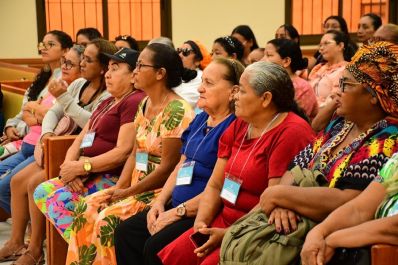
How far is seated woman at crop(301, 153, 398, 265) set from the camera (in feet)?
7.05

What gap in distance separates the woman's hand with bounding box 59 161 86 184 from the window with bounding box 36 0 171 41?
631 centimetres

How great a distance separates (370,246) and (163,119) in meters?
1.63

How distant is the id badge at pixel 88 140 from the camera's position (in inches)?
159

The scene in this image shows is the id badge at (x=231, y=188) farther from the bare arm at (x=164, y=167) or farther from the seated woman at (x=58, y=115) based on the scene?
the seated woman at (x=58, y=115)

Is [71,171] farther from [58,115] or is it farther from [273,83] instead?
[273,83]

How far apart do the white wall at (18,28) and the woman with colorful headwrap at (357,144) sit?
7.99m

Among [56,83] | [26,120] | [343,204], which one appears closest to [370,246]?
[343,204]

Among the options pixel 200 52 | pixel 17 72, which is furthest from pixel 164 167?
pixel 17 72

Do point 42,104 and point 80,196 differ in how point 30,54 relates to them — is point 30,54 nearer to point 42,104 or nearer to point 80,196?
point 42,104

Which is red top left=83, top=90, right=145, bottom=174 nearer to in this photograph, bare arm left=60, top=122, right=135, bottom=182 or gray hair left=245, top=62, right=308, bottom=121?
bare arm left=60, top=122, right=135, bottom=182

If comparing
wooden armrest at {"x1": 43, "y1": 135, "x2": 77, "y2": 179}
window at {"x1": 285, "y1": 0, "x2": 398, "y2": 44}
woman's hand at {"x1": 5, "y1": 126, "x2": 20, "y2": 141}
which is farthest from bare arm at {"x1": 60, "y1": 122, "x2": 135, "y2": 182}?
window at {"x1": 285, "y1": 0, "x2": 398, "y2": 44}

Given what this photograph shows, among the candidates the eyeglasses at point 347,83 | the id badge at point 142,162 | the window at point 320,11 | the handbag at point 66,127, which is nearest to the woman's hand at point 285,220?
the eyeglasses at point 347,83

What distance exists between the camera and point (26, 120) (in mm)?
4891

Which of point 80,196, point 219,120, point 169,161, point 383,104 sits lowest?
point 80,196
